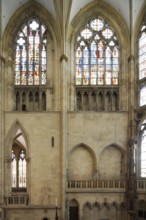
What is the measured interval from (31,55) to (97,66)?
5.15m

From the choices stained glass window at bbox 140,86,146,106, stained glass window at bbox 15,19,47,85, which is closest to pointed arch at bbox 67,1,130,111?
stained glass window at bbox 140,86,146,106

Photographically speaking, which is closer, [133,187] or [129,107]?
[133,187]

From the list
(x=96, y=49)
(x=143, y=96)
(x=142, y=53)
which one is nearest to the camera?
(x=143, y=96)

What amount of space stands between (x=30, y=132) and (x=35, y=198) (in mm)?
4687

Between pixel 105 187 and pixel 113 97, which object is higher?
pixel 113 97

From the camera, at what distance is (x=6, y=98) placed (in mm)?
28750

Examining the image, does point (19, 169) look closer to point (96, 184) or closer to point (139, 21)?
point (96, 184)

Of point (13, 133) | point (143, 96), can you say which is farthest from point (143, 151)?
point (13, 133)

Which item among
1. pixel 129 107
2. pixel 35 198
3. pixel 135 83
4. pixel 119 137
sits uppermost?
pixel 135 83

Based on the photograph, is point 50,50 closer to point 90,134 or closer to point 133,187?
point 90,134

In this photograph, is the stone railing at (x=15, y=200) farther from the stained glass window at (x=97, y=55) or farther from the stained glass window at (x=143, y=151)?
the stained glass window at (x=97, y=55)

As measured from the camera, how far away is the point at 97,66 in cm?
3006

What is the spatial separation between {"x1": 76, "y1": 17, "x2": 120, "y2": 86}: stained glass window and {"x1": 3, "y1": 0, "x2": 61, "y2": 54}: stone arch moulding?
2.12m

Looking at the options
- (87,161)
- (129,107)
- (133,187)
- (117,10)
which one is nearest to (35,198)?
(87,161)
